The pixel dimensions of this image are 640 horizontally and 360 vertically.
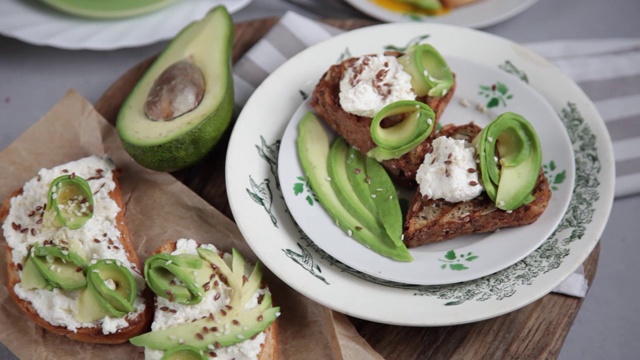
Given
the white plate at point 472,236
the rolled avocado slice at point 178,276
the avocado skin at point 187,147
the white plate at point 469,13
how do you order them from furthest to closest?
1. the white plate at point 469,13
2. the avocado skin at point 187,147
3. the white plate at point 472,236
4. the rolled avocado slice at point 178,276

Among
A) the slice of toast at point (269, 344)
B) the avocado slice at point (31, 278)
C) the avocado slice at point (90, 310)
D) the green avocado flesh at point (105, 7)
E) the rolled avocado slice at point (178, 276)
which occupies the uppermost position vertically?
the green avocado flesh at point (105, 7)

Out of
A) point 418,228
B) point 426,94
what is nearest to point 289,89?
point 426,94

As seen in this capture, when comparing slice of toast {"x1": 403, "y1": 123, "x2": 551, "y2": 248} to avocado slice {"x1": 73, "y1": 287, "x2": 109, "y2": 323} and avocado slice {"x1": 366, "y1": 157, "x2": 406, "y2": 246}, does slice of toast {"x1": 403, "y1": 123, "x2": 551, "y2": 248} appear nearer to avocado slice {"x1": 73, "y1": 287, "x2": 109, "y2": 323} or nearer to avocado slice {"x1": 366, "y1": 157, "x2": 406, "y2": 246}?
avocado slice {"x1": 366, "y1": 157, "x2": 406, "y2": 246}

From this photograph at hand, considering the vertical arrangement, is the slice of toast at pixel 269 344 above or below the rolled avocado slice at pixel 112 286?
below

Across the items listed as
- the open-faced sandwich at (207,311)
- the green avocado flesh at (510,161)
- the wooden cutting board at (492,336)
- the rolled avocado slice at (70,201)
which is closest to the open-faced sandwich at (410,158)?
the green avocado flesh at (510,161)

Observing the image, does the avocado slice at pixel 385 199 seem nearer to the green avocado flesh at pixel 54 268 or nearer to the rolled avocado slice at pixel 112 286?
the rolled avocado slice at pixel 112 286

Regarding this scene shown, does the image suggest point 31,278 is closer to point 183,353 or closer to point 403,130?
point 183,353

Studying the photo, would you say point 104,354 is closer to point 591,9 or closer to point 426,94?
point 426,94
